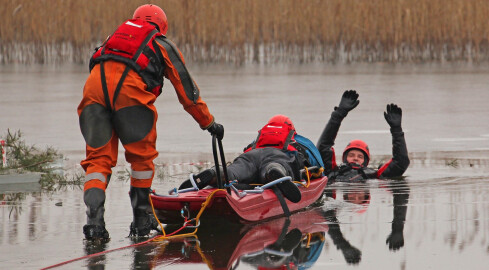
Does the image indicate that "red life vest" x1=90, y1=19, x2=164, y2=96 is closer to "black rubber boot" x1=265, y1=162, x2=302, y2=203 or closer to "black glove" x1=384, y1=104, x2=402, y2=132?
"black rubber boot" x1=265, y1=162, x2=302, y2=203

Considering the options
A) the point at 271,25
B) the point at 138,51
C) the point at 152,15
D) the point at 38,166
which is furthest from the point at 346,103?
the point at 271,25

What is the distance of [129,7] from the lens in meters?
26.5

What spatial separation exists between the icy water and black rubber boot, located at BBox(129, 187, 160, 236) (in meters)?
0.14

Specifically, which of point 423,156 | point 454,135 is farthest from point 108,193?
point 454,135

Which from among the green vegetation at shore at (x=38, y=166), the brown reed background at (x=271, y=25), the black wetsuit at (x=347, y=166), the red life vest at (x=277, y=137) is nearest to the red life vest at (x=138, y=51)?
the red life vest at (x=277, y=137)

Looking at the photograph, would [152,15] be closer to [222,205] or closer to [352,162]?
[222,205]

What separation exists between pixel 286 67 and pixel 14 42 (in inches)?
294

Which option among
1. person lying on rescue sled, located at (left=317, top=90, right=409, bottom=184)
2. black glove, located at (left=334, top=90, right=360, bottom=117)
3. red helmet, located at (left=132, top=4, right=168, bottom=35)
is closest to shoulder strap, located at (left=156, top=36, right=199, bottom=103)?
red helmet, located at (left=132, top=4, right=168, bottom=35)

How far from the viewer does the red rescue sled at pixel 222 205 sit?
24.8 feet

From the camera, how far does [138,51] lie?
7.42m

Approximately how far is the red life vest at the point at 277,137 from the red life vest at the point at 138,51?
82.2 inches

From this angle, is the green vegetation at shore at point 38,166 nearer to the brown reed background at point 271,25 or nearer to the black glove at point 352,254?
the black glove at point 352,254

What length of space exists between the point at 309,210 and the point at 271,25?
1851 centimetres

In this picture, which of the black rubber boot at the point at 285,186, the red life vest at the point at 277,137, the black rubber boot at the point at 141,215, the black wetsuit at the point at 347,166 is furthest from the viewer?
the black wetsuit at the point at 347,166
